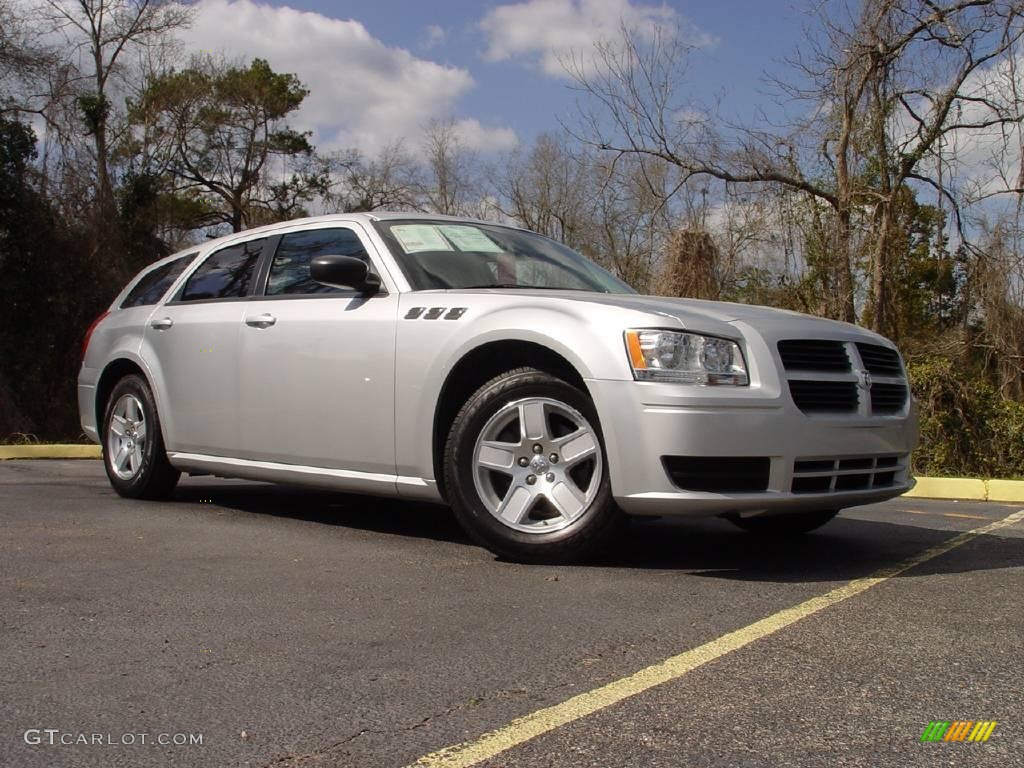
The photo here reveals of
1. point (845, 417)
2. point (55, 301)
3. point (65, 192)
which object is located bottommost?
point (845, 417)

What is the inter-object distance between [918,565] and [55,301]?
25.3m

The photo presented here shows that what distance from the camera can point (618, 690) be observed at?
2.64 m

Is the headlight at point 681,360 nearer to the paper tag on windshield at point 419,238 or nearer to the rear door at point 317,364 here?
the rear door at point 317,364

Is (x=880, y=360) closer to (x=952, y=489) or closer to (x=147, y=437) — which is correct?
(x=952, y=489)

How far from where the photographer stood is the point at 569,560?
4.30 meters

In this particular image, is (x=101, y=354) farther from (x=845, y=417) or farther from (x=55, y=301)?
(x=55, y=301)

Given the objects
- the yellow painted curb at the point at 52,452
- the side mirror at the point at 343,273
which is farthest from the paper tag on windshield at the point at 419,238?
the yellow painted curb at the point at 52,452

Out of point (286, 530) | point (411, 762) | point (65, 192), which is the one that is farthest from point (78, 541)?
point (65, 192)

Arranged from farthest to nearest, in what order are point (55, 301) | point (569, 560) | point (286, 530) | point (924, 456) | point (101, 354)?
point (55, 301), point (924, 456), point (101, 354), point (286, 530), point (569, 560)

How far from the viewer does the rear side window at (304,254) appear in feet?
17.9

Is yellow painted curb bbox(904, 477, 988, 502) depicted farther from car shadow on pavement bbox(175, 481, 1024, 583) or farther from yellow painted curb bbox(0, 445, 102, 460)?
yellow painted curb bbox(0, 445, 102, 460)

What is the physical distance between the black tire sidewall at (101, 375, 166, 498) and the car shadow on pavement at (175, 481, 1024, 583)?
1.11 ft

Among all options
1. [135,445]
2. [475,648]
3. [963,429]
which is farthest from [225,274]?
[963,429]

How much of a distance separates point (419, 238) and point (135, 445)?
2438 millimetres
